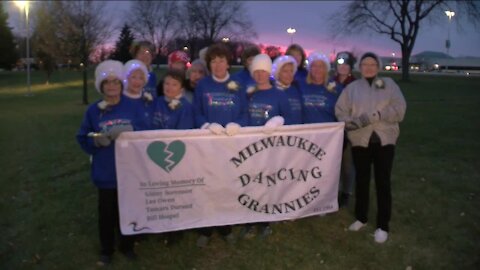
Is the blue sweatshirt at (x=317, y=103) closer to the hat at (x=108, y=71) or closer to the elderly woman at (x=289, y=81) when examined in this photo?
the elderly woman at (x=289, y=81)

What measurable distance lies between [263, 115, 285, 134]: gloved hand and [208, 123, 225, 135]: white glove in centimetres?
47

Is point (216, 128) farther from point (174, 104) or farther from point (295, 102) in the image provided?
point (295, 102)

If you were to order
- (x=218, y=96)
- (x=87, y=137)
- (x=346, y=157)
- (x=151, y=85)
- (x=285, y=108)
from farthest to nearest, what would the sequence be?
(x=346, y=157)
(x=151, y=85)
(x=285, y=108)
(x=218, y=96)
(x=87, y=137)

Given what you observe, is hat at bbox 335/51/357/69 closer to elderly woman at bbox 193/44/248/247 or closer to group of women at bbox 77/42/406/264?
group of women at bbox 77/42/406/264

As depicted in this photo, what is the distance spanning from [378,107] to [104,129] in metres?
2.92

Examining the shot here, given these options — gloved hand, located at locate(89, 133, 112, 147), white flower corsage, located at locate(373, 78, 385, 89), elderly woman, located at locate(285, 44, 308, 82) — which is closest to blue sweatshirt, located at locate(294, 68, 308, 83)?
elderly woman, located at locate(285, 44, 308, 82)

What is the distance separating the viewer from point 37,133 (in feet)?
45.1

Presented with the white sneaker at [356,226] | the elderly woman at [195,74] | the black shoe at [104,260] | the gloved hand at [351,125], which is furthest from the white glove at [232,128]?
the white sneaker at [356,226]

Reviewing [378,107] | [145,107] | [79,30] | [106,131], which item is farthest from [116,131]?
[79,30]

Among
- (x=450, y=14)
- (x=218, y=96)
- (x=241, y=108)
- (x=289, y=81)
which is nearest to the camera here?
(x=218, y=96)

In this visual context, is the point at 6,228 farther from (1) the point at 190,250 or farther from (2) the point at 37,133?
(2) the point at 37,133

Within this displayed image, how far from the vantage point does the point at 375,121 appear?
533 cm

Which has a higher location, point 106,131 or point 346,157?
point 106,131

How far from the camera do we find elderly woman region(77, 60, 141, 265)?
15.7 feet
